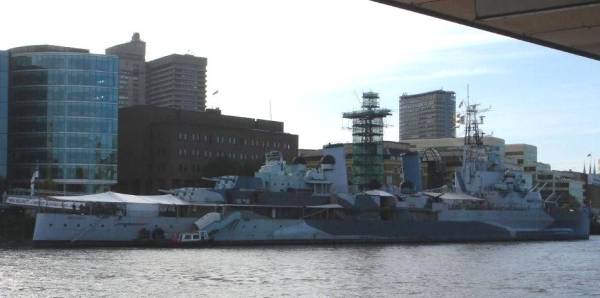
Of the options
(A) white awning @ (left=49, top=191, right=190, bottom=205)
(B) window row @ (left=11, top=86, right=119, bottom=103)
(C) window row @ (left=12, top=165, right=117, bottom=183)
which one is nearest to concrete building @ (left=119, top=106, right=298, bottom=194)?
(C) window row @ (left=12, top=165, right=117, bottom=183)

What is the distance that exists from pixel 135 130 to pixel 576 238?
69623 millimetres

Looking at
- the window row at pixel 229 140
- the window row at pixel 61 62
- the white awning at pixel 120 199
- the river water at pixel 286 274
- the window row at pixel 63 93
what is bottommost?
the river water at pixel 286 274

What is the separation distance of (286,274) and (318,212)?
39096mm

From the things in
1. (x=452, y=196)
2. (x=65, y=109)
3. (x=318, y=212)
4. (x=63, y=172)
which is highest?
(x=65, y=109)

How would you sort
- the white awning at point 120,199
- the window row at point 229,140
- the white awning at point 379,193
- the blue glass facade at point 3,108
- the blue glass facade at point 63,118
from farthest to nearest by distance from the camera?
the window row at point 229,140 → the blue glass facade at point 63,118 → the blue glass facade at point 3,108 → the white awning at point 379,193 → the white awning at point 120,199

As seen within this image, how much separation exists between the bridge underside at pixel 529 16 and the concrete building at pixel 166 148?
110544 mm

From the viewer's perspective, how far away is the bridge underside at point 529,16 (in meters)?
9.42

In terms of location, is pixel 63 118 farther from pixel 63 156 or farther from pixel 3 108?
pixel 3 108

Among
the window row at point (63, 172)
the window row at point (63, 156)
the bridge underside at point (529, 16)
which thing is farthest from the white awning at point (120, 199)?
the bridge underside at point (529, 16)

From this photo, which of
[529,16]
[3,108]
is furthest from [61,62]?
[529,16]

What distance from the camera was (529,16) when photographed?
10000mm

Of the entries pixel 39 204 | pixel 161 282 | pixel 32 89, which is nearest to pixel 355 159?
pixel 32 89

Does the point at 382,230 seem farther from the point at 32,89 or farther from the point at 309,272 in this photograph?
the point at 32,89

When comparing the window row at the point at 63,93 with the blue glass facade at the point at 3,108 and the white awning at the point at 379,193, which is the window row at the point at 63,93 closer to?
the blue glass facade at the point at 3,108
